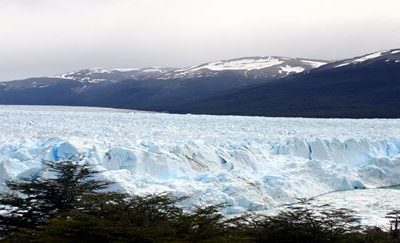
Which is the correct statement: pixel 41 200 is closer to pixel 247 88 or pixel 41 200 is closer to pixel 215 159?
pixel 215 159

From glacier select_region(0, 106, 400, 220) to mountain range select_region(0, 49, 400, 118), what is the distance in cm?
3024

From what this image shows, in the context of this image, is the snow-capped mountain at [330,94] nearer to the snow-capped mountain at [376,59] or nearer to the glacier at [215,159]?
the snow-capped mountain at [376,59]

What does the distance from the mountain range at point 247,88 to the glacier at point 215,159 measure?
99.2ft

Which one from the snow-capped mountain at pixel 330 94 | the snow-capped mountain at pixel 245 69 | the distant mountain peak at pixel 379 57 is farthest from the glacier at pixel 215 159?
the snow-capped mountain at pixel 245 69

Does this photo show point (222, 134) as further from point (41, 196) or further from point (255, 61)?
point (255, 61)

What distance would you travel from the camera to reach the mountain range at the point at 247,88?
62312 mm

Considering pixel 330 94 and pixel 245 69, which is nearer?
pixel 330 94

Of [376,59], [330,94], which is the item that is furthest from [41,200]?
[376,59]

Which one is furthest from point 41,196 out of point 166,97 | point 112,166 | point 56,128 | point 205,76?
point 205,76

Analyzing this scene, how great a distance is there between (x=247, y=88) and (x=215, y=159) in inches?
2552

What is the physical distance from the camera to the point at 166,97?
99.2 meters

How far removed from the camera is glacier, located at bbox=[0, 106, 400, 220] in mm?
12844

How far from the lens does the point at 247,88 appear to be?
80.7 metres

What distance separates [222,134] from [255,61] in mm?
105315
